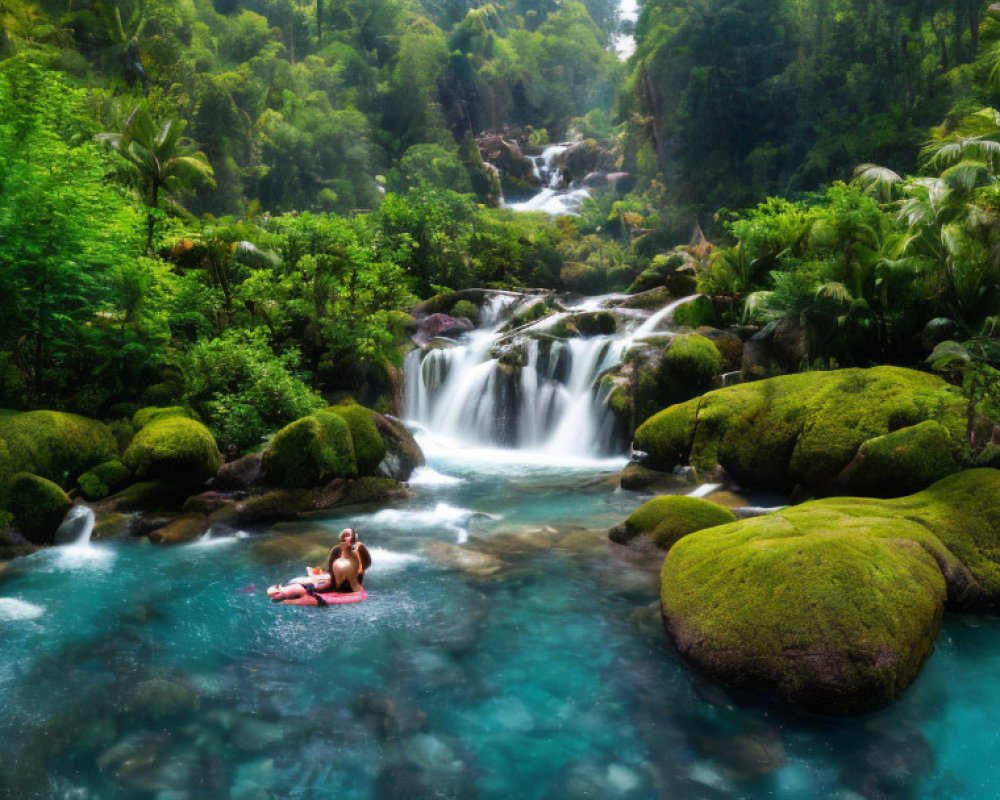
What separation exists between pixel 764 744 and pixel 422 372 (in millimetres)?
15802

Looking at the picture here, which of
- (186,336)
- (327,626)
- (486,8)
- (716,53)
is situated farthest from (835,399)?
(486,8)

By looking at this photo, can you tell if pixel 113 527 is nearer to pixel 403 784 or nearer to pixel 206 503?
pixel 206 503

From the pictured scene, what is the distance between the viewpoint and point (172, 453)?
10133 mm

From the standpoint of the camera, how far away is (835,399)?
34.4 ft

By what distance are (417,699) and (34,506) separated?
268 inches

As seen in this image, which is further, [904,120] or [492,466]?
[904,120]

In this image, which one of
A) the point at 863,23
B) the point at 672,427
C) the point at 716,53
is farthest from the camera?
the point at 716,53

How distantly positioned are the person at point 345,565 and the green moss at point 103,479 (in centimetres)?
473

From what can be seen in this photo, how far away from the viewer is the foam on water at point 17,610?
720 centimetres

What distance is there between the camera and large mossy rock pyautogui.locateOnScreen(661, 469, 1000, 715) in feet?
16.7

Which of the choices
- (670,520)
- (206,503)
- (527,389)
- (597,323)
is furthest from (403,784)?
(597,323)

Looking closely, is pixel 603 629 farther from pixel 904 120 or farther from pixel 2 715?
pixel 904 120

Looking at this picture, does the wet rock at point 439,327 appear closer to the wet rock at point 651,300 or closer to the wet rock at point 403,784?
the wet rock at point 651,300

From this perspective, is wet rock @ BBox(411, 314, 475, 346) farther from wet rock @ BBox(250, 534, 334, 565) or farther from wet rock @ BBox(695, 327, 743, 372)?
wet rock @ BBox(250, 534, 334, 565)
